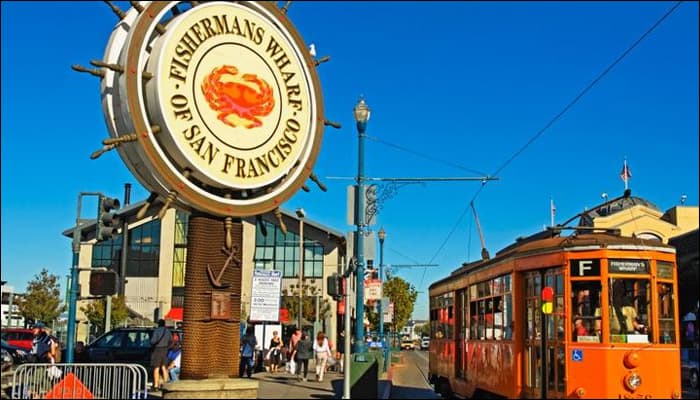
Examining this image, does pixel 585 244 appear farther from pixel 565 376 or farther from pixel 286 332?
pixel 286 332

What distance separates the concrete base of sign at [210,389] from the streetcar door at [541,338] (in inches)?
→ 183

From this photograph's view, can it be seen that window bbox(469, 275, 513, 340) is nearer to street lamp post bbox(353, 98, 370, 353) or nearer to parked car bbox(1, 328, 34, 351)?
street lamp post bbox(353, 98, 370, 353)

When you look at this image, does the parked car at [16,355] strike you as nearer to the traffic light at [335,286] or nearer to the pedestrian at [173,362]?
the pedestrian at [173,362]

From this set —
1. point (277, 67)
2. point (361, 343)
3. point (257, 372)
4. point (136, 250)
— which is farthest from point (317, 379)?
point (136, 250)

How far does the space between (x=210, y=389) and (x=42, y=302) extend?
48.7 metres

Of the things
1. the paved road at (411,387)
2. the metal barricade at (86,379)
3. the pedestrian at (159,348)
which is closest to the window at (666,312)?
the metal barricade at (86,379)

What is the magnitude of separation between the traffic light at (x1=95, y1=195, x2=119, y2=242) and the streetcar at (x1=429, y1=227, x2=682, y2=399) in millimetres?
7644

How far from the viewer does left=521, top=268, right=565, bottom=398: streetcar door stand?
1223 cm

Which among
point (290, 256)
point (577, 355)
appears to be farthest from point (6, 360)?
point (290, 256)

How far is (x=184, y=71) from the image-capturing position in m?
13.0

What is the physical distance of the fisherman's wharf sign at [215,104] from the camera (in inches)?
499

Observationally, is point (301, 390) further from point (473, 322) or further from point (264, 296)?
point (264, 296)

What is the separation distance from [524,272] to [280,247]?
150 feet

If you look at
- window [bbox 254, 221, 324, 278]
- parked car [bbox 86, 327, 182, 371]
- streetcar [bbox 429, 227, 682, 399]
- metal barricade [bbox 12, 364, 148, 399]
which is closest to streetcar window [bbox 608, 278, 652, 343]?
streetcar [bbox 429, 227, 682, 399]
